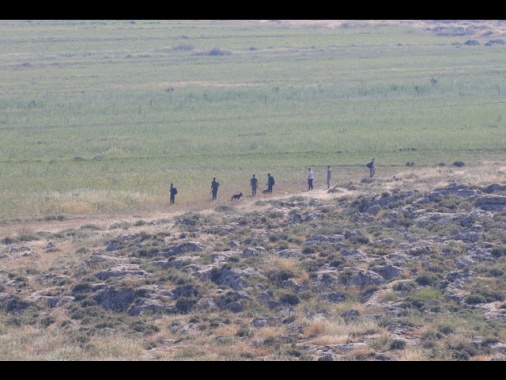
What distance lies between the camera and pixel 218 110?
66125 mm

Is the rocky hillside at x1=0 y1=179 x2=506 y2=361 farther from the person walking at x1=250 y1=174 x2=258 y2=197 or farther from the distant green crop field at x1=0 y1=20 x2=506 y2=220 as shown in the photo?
the distant green crop field at x1=0 y1=20 x2=506 y2=220

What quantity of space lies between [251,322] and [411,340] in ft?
13.2

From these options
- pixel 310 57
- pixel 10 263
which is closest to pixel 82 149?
pixel 10 263

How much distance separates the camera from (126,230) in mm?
32750

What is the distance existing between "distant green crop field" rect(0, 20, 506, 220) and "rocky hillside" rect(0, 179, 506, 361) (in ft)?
31.1

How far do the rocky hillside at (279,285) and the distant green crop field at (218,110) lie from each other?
9.47m

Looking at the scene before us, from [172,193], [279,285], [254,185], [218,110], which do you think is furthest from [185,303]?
[218,110]

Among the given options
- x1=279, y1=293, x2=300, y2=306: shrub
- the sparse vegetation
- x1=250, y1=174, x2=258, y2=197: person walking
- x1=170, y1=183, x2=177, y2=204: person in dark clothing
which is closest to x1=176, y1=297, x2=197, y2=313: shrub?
the sparse vegetation

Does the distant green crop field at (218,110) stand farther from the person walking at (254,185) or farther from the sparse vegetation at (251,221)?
the person walking at (254,185)

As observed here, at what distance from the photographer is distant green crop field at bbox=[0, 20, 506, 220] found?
44719mm

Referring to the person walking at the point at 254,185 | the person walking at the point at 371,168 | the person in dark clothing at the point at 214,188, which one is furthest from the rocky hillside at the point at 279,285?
the person walking at the point at 371,168

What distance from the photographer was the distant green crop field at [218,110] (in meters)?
44.7

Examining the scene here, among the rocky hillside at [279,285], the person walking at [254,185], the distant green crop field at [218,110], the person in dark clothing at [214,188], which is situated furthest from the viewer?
the distant green crop field at [218,110]

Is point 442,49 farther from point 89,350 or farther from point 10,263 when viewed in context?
point 89,350
